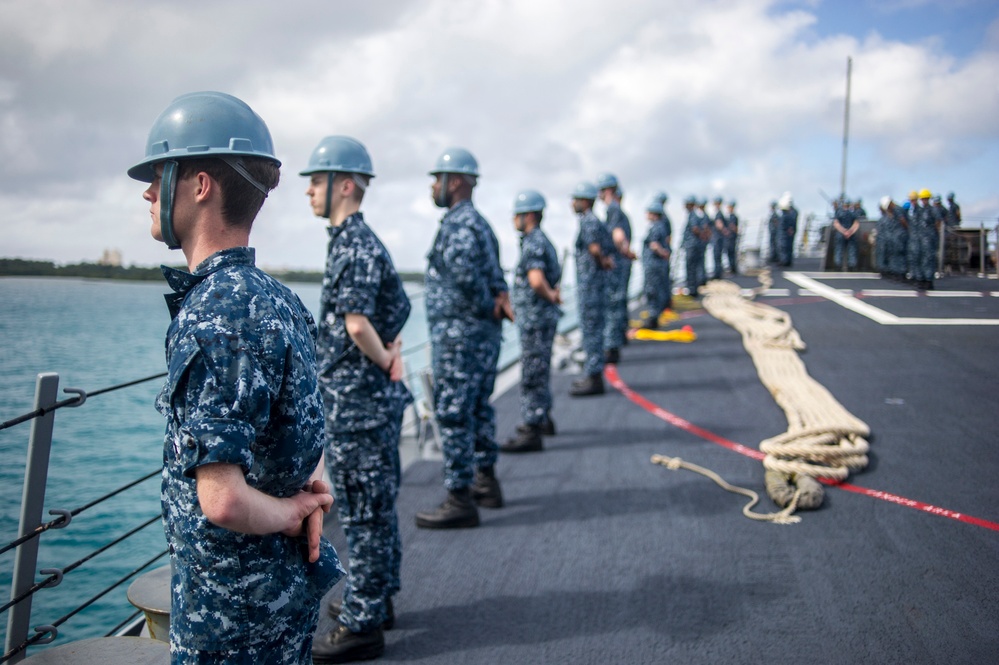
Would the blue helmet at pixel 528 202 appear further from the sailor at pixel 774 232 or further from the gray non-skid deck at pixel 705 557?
the sailor at pixel 774 232

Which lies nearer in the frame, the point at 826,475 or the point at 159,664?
the point at 159,664

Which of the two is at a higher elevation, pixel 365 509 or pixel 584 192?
pixel 584 192

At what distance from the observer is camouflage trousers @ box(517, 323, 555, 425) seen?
20.2 feet

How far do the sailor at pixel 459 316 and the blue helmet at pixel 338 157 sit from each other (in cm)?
105

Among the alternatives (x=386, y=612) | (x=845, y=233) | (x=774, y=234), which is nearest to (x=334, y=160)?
(x=386, y=612)

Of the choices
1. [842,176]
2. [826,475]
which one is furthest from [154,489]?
[842,176]

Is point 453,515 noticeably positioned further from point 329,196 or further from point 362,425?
point 329,196

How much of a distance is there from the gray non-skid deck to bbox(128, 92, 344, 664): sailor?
1644mm

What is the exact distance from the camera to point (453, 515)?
4359 mm

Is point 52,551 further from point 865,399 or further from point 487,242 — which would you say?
point 865,399

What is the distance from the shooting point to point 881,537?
402cm

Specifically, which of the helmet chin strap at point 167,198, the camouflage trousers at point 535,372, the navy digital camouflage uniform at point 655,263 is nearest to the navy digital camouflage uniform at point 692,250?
the navy digital camouflage uniform at point 655,263

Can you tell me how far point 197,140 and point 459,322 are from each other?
2753mm

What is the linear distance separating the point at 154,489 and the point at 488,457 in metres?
2.63
